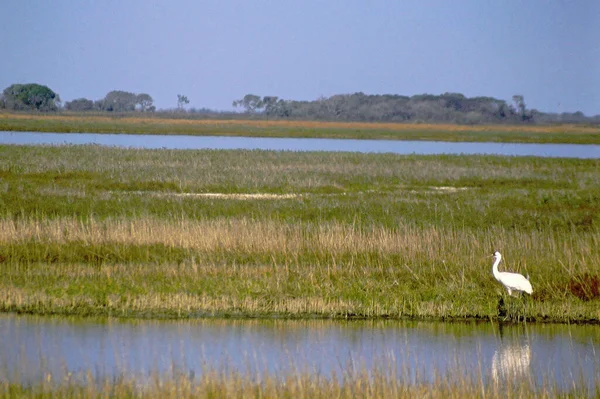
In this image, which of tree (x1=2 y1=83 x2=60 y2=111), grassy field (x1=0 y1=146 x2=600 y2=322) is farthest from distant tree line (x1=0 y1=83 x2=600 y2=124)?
grassy field (x1=0 y1=146 x2=600 y2=322)

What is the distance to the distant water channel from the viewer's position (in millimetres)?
11391

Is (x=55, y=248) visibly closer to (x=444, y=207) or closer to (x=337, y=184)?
(x=444, y=207)

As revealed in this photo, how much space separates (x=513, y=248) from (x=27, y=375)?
11.2 metres

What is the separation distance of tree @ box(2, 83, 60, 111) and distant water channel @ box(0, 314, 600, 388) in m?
157

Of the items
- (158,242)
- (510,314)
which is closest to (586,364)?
(510,314)

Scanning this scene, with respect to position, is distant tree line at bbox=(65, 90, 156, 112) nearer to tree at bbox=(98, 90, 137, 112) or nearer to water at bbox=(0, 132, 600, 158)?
tree at bbox=(98, 90, 137, 112)

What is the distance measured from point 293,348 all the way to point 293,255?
5.11 metres

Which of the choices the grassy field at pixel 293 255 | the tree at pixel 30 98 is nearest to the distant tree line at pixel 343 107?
the tree at pixel 30 98

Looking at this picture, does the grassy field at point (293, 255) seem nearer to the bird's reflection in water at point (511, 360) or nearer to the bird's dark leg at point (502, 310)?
the bird's dark leg at point (502, 310)

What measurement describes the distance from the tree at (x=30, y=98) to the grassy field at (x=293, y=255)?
466 feet

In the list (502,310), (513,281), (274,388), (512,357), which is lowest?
(512,357)

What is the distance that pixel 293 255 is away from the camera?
18.0 metres

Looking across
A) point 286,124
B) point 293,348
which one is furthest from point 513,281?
point 286,124

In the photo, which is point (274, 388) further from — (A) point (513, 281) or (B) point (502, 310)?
(B) point (502, 310)
